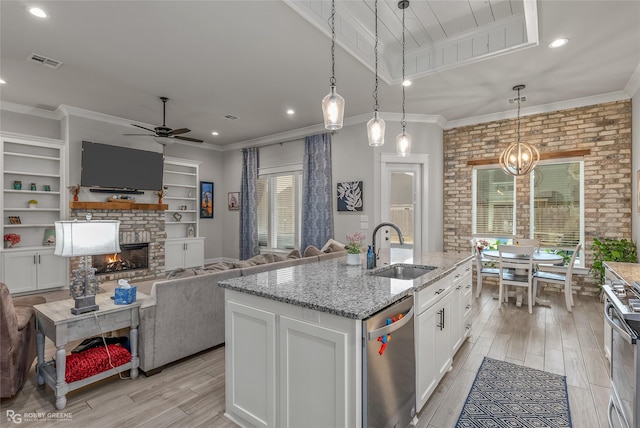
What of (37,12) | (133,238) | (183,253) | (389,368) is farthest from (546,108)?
(133,238)

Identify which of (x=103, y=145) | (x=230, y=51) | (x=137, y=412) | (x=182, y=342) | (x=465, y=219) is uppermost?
(x=230, y=51)

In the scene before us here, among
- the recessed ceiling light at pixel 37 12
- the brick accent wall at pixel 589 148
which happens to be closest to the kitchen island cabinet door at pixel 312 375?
the recessed ceiling light at pixel 37 12

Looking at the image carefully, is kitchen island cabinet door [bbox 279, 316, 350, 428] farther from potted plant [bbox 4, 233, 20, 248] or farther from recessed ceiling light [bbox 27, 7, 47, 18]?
potted plant [bbox 4, 233, 20, 248]

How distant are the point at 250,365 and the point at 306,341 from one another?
51cm

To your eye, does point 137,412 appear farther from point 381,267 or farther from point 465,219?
point 465,219

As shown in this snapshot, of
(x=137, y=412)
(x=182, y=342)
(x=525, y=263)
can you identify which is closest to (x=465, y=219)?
(x=525, y=263)

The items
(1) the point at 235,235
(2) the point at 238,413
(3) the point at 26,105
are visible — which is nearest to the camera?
(2) the point at 238,413

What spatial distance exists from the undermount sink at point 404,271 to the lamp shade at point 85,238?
7.02 feet

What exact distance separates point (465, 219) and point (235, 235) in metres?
5.26

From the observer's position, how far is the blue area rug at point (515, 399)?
2109 millimetres

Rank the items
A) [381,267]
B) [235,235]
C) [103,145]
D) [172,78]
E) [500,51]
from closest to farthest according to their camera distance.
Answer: [381,267], [500,51], [172,78], [103,145], [235,235]

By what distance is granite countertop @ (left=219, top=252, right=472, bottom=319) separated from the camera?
160 centimetres

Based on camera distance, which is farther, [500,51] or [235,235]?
[235,235]

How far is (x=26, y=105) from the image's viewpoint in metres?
5.33
